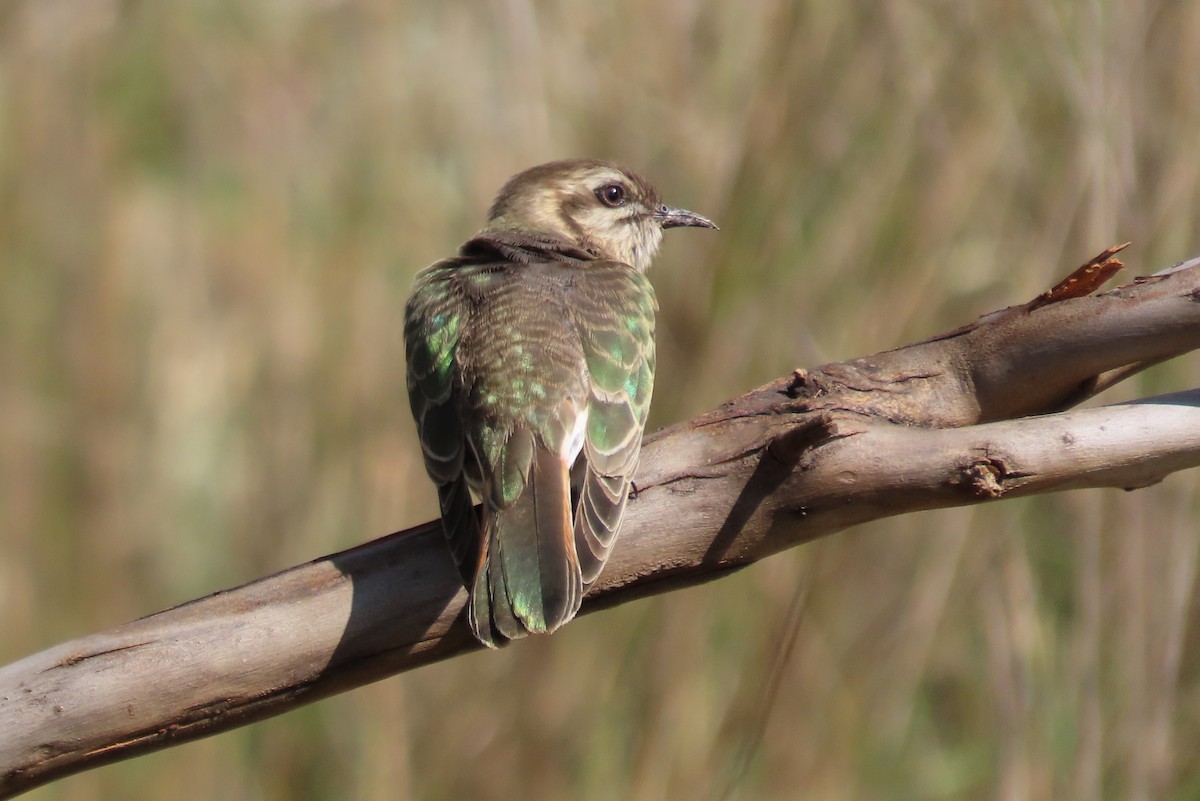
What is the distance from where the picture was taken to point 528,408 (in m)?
3.27

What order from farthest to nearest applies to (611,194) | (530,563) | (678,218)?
(611,194) → (678,218) → (530,563)

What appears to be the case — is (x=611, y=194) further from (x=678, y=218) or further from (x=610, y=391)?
(x=610, y=391)

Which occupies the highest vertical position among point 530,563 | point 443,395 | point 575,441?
point 443,395

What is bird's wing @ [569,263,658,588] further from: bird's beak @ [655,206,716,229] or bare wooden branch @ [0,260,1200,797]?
bird's beak @ [655,206,716,229]

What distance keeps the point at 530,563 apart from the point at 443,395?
0.62 meters

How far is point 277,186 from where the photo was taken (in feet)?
20.8

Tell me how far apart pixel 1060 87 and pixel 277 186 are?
3.66 m

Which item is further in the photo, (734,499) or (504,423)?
(504,423)

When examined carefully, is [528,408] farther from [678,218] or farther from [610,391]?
[678,218]

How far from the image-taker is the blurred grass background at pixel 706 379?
12.5 ft

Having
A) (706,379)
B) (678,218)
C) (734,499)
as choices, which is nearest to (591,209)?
(678,218)

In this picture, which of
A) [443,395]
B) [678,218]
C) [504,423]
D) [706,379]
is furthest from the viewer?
[678,218]

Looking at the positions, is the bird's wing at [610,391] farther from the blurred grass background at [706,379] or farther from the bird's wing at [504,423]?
the blurred grass background at [706,379]

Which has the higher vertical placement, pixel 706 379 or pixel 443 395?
pixel 443 395
